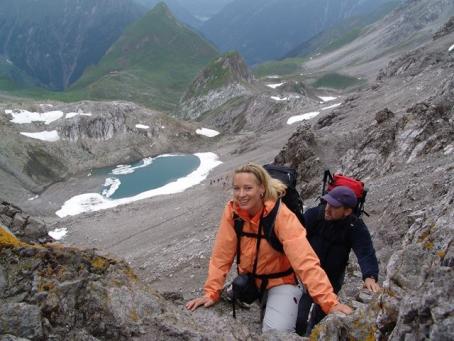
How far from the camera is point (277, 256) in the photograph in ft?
24.7

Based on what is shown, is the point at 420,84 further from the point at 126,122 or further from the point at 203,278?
the point at 126,122

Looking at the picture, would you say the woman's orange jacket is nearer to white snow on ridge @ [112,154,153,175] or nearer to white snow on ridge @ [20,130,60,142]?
white snow on ridge @ [112,154,153,175]

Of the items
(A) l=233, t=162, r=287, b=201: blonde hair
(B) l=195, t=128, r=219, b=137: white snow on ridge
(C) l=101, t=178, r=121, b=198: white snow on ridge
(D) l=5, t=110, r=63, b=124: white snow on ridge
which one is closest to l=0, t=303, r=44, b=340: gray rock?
(A) l=233, t=162, r=287, b=201: blonde hair

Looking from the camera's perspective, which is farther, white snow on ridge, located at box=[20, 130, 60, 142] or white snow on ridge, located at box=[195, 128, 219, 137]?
white snow on ridge, located at box=[195, 128, 219, 137]

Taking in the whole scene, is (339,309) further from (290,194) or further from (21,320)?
(21,320)

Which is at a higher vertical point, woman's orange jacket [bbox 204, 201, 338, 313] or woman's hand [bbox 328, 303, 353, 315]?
woman's orange jacket [bbox 204, 201, 338, 313]

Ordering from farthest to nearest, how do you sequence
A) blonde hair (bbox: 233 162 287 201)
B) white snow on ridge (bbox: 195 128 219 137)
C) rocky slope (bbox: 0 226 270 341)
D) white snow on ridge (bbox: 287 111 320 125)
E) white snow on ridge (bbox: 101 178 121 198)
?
white snow on ridge (bbox: 195 128 219 137) → white snow on ridge (bbox: 287 111 320 125) → white snow on ridge (bbox: 101 178 121 198) → blonde hair (bbox: 233 162 287 201) → rocky slope (bbox: 0 226 270 341)

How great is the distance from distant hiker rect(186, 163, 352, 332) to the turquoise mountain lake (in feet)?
271

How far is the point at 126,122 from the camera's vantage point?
127 meters

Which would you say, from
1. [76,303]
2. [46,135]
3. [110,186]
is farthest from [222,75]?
[76,303]

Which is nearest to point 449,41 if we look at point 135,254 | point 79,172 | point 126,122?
point 126,122

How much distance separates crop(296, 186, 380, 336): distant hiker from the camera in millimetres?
7973

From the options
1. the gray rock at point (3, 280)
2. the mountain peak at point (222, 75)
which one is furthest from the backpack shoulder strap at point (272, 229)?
the mountain peak at point (222, 75)

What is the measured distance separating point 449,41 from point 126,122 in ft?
285
